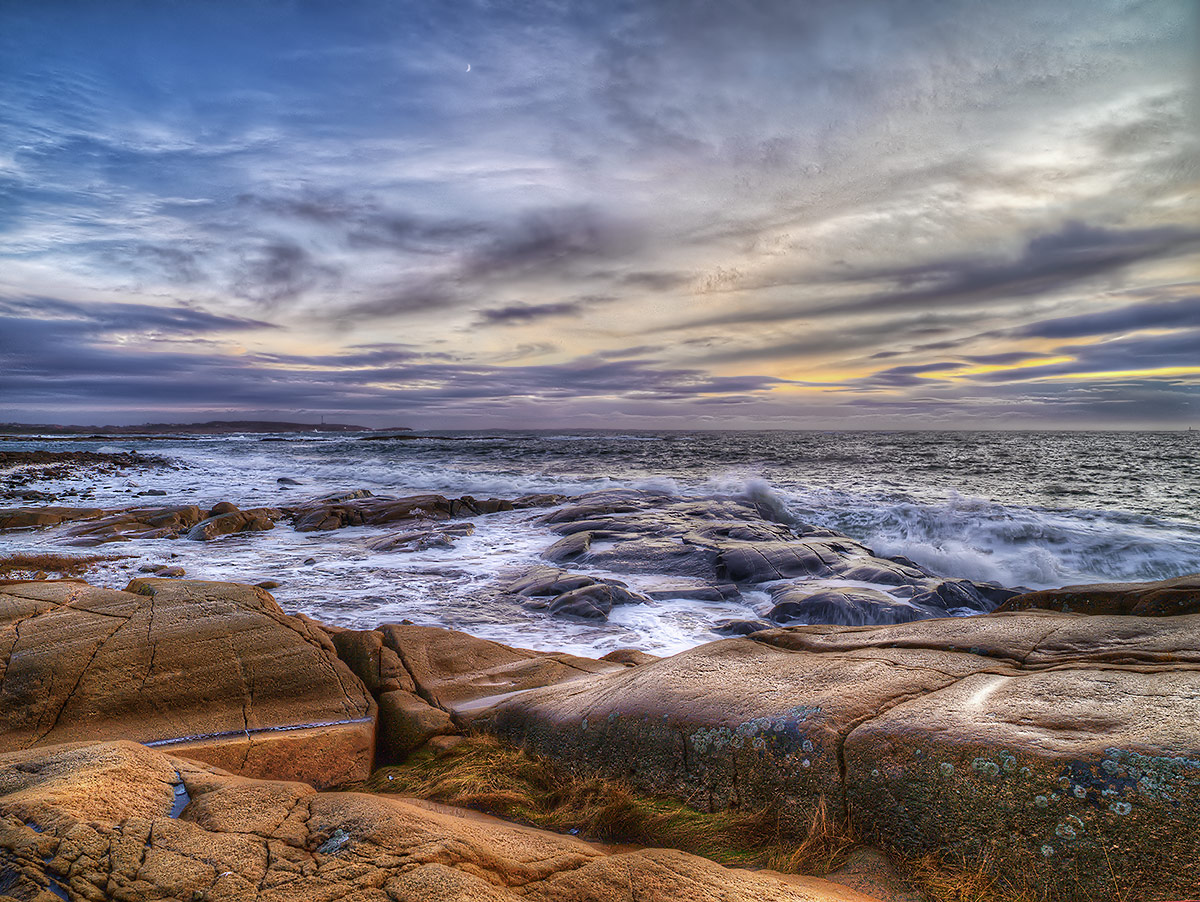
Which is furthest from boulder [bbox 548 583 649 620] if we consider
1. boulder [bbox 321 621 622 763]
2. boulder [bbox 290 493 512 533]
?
boulder [bbox 290 493 512 533]

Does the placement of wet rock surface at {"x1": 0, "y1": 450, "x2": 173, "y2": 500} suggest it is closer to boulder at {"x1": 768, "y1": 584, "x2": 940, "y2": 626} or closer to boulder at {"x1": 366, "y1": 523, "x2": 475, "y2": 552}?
boulder at {"x1": 366, "y1": 523, "x2": 475, "y2": 552}

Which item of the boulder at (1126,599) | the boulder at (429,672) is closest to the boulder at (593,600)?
the boulder at (429,672)

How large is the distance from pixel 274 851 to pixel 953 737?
3.54 meters

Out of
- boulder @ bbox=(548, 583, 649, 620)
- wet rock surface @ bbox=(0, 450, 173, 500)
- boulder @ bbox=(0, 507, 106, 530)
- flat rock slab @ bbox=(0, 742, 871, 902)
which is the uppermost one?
flat rock slab @ bbox=(0, 742, 871, 902)

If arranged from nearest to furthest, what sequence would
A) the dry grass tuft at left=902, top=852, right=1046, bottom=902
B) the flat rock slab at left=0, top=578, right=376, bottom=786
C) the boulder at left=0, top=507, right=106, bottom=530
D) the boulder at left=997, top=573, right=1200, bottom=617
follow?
the dry grass tuft at left=902, top=852, right=1046, bottom=902
the flat rock slab at left=0, top=578, right=376, bottom=786
the boulder at left=997, top=573, right=1200, bottom=617
the boulder at left=0, top=507, right=106, bottom=530

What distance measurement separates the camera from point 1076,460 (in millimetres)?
47625

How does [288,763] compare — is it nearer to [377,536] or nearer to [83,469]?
[377,536]

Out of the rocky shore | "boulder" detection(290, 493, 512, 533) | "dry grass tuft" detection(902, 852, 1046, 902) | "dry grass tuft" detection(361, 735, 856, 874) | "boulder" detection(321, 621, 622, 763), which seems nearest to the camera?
the rocky shore

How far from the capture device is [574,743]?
14.5ft

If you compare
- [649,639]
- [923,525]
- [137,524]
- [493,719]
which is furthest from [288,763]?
[923,525]

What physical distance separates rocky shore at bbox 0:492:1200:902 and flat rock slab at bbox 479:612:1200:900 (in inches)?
0.6

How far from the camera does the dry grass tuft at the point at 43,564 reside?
1073cm

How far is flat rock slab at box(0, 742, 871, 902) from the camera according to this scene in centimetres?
215

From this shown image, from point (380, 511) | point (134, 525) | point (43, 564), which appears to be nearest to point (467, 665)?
point (43, 564)
